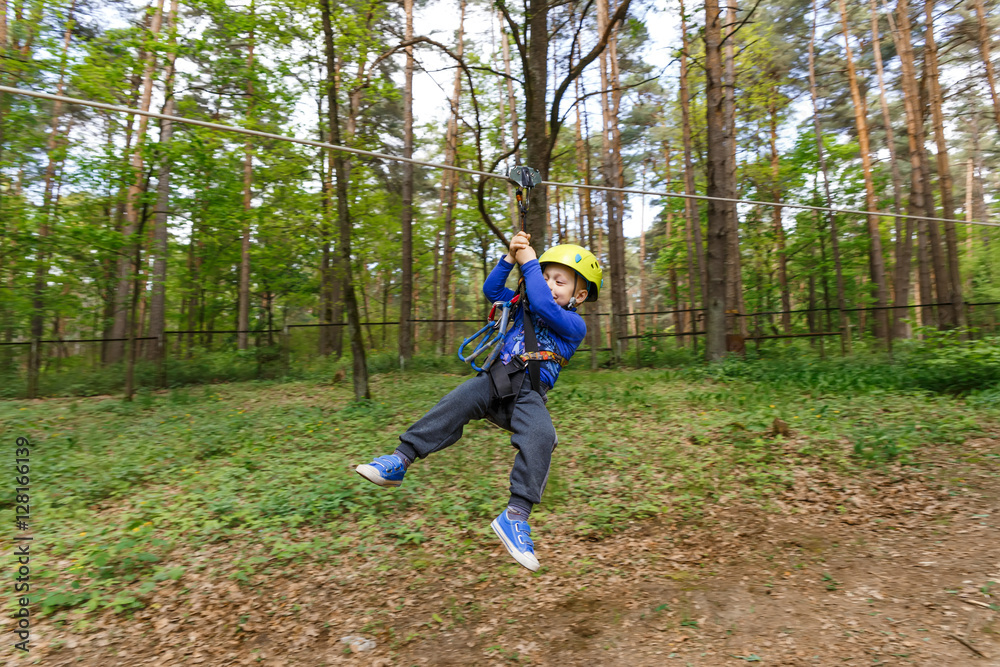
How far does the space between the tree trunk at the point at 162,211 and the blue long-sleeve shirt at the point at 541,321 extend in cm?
886

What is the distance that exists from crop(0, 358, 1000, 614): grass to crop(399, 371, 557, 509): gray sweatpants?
2.46 metres

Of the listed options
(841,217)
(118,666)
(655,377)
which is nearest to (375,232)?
(655,377)

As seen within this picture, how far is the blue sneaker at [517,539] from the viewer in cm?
264

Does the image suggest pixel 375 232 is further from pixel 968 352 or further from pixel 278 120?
pixel 968 352

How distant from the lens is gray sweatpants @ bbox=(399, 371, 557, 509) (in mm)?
2830

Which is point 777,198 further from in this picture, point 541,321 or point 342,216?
point 541,321

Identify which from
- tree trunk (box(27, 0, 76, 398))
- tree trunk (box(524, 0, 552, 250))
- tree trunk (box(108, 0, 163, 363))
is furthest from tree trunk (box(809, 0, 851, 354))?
tree trunk (box(27, 0, 76, 398))

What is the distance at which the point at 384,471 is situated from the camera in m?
2.75

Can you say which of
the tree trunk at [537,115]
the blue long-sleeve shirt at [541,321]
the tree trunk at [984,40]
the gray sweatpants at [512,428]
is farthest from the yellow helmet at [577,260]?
the tree trunk at [984,40]

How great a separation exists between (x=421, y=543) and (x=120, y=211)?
11393 mm

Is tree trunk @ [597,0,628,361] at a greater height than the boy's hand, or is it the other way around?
tree trunk @ [597,0,628,361]

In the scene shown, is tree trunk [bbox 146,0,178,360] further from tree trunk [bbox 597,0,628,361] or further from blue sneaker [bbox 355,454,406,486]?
tree trunk [bbox 597,0,628,361]

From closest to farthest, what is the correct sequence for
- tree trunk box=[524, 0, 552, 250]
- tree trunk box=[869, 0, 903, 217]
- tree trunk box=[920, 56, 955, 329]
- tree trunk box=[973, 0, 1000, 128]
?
1. tree trunk box=[524, 0, 552, 250]
2. tree trunk box=[973, 0, 1000, 128]
3. tree trunk box=[920, 56, 955, 329]
4. tree trunk box=[869, 0, 903, 217]

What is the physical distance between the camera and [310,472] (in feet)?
20.6
